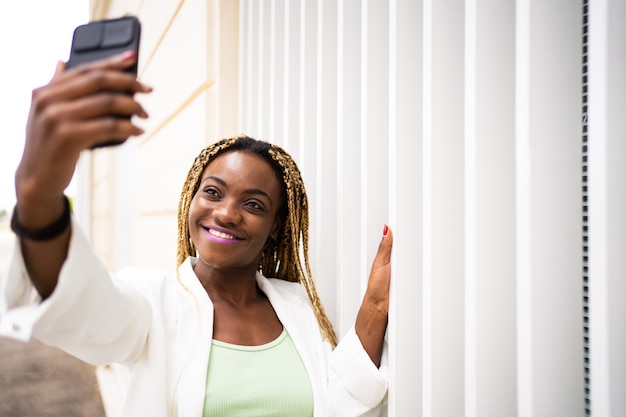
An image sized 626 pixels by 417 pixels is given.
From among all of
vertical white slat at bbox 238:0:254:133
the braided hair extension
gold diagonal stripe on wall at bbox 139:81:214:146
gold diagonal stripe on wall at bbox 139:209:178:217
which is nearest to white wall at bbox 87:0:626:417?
the braided hair extension

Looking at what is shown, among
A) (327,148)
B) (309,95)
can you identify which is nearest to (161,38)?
(309,95)

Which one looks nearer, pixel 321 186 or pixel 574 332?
pixel 574 332

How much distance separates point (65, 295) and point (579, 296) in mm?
937

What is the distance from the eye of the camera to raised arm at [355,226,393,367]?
4.28ft

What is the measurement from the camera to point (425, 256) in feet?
3.81

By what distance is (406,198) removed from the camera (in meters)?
1.25

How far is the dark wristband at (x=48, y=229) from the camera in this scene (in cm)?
72

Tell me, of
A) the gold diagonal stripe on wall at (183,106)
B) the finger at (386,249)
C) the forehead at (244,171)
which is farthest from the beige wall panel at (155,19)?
the finger at (386,249)

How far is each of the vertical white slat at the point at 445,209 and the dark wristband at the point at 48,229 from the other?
78 cm

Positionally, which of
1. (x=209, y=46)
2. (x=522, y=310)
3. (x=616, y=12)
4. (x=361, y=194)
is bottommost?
(x=522, y=310)

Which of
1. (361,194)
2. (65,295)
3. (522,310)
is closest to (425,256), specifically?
(522,310)

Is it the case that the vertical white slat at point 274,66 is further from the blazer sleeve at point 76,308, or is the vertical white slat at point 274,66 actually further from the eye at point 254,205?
the blazer sleeve at point 76,308

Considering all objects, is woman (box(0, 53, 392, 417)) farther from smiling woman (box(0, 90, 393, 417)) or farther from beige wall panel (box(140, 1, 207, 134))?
beige wall panel (box(140, 1, 207, 134))

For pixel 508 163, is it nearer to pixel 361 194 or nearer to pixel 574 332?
pixel 574 332
